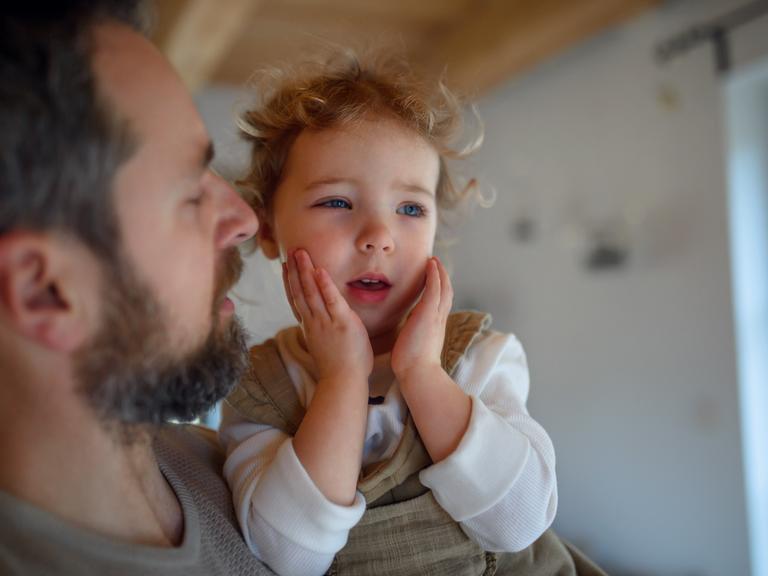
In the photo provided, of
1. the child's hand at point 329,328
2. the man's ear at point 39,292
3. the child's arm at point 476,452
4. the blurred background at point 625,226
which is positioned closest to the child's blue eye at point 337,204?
the child's hand at point 329,328

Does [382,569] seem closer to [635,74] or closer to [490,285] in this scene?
[635,74]

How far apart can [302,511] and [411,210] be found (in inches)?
20.5

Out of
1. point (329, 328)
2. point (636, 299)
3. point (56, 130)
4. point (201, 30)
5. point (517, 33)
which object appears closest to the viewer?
point (56, 130)

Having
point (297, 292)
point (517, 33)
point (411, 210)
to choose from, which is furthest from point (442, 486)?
point (517, 33)

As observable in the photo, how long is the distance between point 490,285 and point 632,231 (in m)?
1.16

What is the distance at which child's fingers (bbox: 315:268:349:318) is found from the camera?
1.11 meters

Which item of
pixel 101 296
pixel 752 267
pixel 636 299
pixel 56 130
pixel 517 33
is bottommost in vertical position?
pixel 636 299

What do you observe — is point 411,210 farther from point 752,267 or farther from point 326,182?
point 752,267

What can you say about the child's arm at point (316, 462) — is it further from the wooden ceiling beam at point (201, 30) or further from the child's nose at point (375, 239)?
the wooden ceiling beam at point (201, 30)

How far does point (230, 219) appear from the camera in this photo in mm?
1000

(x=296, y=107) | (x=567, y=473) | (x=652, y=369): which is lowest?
(x=567, y=473)

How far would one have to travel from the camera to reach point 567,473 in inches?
149

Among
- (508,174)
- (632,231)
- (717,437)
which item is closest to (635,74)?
(632,231)

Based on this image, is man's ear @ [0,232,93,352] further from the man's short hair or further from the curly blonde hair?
the curly blonde hair
